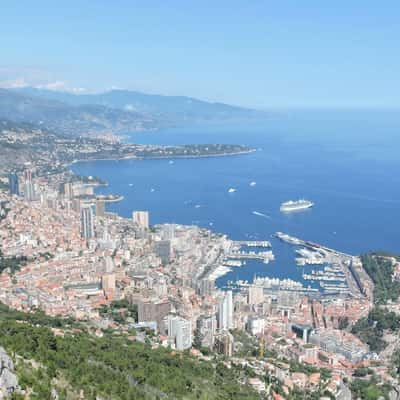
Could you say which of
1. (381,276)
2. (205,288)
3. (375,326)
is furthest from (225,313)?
(381,276)

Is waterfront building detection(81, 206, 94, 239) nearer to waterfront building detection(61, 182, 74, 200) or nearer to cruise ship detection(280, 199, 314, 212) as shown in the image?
waterfront building detection(61, 182, 74, 200)

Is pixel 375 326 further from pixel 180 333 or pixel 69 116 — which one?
pixel 69 116

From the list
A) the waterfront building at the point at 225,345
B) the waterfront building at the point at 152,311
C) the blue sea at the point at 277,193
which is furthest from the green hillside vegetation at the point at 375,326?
the waterfront building at the point at 152,311

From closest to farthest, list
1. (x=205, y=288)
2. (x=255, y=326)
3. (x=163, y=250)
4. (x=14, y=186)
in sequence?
(x=255, y=326) < (x=205, y=288) < (x=163, y=250) < (x=14, y=186)

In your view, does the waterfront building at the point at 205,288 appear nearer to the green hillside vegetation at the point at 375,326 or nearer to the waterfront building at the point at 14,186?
the green hillside vegetation at the point at 375,326

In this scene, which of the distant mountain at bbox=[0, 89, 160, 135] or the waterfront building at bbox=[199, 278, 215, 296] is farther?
the distant mountain at bbox=[0, 89, 160, 135]

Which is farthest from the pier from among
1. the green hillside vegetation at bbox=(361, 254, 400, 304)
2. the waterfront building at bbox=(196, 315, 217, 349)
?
the waterfront building at bbox=(196, 315, 217, 349)
